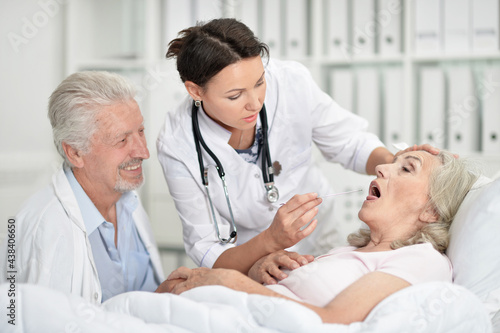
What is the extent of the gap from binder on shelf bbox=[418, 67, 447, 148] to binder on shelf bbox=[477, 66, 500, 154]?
18cm

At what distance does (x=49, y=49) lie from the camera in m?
3.12

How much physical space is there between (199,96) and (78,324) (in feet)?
2.43

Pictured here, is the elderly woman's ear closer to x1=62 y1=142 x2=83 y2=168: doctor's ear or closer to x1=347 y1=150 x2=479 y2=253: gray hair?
x1=347 y1=150 x2=479 y2=253: gray hair

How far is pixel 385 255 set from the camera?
133cm

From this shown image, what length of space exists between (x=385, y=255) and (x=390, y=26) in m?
1.66

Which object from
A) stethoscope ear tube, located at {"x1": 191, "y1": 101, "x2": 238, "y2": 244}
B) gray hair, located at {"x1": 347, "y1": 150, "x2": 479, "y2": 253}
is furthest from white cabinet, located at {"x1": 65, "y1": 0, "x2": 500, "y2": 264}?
stethoscope ear tube, located at {"x1": 191, "y1": 101, "x2": 238, "y2": 244}

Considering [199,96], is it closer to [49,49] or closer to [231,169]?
[231,169]

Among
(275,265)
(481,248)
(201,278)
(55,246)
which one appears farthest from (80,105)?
(481,248)

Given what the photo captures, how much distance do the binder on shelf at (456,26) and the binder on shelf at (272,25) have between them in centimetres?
82

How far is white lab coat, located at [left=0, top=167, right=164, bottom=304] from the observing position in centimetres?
146

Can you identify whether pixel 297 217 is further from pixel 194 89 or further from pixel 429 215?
pixel 194 89

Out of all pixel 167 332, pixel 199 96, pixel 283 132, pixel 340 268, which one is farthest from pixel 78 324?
pixel 283 132

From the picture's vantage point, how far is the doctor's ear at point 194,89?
60.4 inches

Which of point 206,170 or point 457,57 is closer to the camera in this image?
point 206,170
